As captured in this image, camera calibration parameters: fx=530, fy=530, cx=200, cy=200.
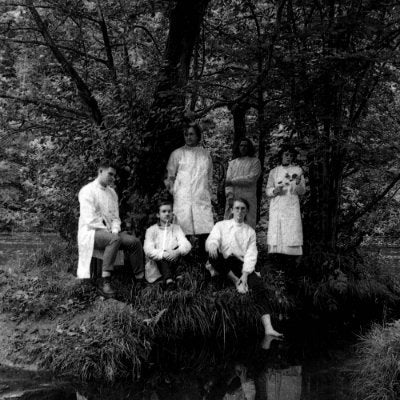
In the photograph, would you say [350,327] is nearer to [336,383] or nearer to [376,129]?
[336,383]

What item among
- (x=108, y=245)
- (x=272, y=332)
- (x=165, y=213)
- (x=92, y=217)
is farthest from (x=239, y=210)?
(x=92, y=217)

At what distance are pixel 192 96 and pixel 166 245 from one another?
2.73m

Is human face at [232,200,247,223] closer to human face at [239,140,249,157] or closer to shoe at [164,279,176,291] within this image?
human face at [239,140,249,157]

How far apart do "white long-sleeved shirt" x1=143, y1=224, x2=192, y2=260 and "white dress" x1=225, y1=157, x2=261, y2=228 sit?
1015 mm

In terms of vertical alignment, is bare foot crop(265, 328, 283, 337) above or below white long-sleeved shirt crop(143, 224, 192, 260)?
below

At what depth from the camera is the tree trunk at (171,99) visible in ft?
21.0

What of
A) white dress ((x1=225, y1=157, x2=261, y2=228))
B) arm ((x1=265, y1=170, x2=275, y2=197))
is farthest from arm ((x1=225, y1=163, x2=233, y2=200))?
arm ((x1=265, y1=170, x2=275, y2=197))

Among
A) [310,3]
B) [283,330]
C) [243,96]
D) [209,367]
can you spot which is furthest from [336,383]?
[310,3]

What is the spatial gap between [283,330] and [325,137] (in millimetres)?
2529

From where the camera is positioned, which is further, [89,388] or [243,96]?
[243,96]

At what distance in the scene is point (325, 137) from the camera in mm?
6910

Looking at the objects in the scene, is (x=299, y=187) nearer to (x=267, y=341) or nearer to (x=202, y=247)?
(x=202, y=247)

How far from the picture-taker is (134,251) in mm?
5570

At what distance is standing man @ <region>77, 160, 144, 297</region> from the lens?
5391 millimetres
